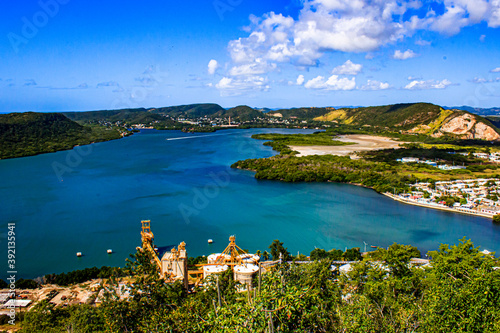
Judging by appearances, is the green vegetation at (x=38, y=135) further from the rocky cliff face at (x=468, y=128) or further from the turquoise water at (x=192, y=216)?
the rocky cliff face at (x=468, y=128)

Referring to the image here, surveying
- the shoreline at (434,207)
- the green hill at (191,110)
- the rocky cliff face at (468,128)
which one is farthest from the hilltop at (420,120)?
the green hill at (191,110)

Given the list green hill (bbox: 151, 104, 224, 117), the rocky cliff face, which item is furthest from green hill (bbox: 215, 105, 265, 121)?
the rocky cliff face

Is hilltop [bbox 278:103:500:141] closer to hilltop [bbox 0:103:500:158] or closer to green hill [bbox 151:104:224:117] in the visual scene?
hilltop [bbox 0:103:500:158]

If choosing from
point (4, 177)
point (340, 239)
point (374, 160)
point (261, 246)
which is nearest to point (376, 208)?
point (340, 239)

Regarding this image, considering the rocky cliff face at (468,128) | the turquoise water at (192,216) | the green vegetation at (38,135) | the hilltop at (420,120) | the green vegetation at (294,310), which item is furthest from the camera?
the hilltop at (420,120)

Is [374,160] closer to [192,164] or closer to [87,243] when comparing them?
[192,164]

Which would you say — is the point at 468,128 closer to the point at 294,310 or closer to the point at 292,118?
the point at 292,118
